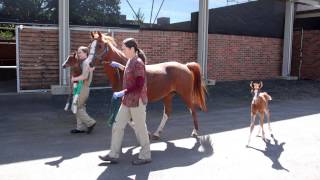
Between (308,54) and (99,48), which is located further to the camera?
(308,54)

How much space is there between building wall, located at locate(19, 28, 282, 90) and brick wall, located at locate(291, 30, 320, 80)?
1131mm

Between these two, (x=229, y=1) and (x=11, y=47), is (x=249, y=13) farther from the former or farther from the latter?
(x=11, y=47)

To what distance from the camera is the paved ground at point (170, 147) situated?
5.91 metres

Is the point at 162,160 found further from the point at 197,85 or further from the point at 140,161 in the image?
the point at 197,85

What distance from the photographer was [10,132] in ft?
27.0

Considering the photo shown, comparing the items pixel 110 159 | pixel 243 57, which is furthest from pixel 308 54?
pixel 110 159

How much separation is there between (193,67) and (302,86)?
11240 mm

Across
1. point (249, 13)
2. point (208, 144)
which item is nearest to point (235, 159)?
point (208, 144)

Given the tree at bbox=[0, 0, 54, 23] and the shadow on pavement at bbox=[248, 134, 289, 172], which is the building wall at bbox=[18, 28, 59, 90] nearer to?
the tree at bbox=[0, 0, 54, 23]

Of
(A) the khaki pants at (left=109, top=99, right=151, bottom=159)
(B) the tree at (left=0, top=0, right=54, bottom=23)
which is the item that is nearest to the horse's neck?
(A) the khaki pants at (left=109, top=99, right=151, bottom=159)

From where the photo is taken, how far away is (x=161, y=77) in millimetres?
7652

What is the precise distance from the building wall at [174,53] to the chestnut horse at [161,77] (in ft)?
21.8

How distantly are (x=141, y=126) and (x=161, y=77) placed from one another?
1632mm

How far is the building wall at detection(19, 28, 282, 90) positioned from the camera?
528 inches
